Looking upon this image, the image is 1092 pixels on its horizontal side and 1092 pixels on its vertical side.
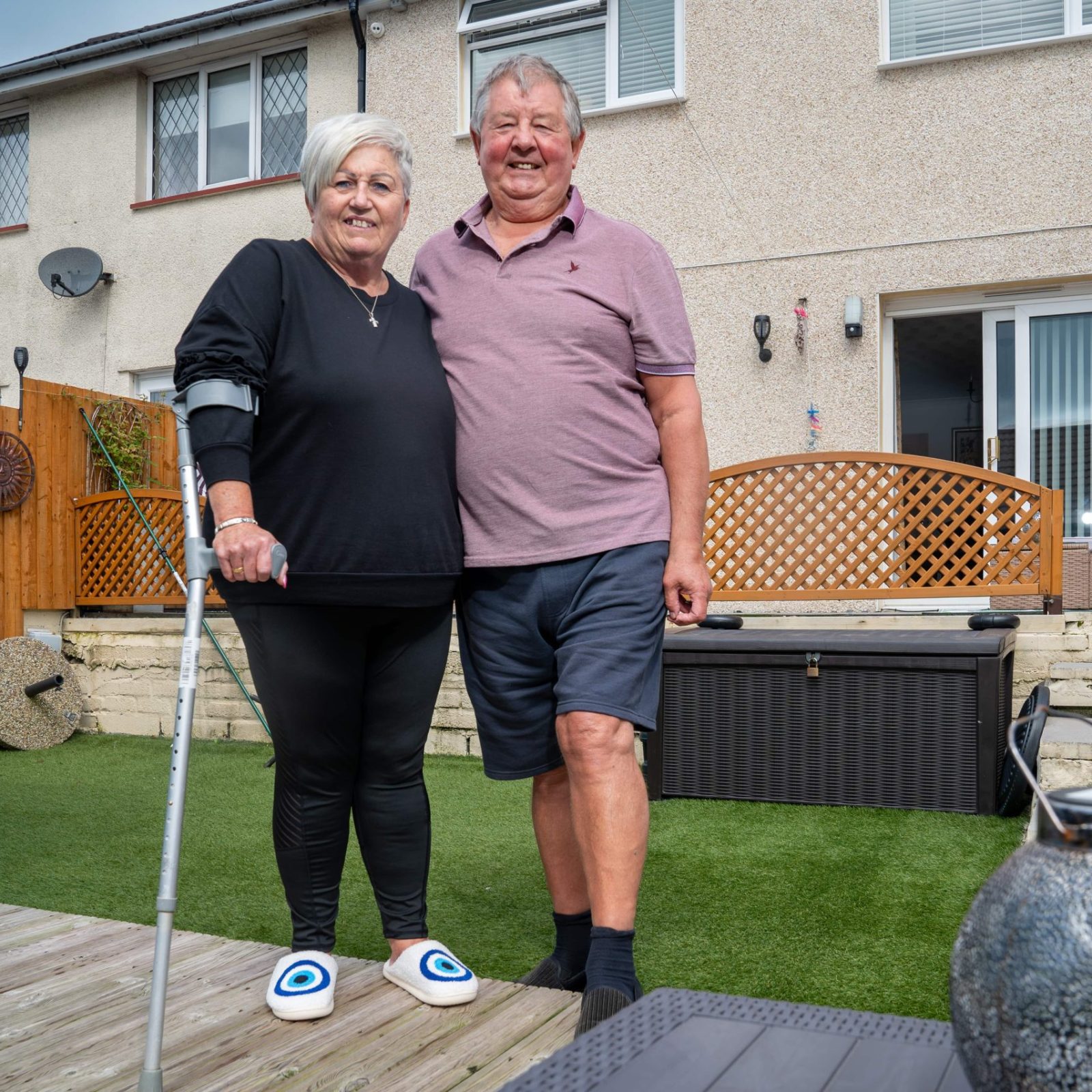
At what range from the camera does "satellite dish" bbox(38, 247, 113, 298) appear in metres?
10.2

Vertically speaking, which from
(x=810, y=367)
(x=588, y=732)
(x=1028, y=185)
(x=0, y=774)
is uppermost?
(x=1028, y=185)

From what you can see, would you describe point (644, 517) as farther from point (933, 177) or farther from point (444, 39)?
point (444, 39)

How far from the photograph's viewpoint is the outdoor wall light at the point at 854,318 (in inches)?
289

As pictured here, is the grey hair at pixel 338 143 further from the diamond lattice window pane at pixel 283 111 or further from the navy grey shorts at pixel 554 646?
the diamond lattice window pane at pixel 283 111

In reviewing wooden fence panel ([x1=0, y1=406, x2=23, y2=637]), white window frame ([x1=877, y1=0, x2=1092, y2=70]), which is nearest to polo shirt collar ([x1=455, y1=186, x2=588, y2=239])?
white window frame ([x1=877, y1=0, x2=1092, y2=70])

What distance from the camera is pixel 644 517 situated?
7.32 feet

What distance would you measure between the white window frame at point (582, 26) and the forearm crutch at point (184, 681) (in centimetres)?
632

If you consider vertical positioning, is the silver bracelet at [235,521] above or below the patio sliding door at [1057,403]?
below

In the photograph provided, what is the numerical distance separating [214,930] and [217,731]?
3877mm

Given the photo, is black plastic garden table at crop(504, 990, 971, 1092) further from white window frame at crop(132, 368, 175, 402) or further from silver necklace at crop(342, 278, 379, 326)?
white window frame at crop(132, 368, 175, 402)

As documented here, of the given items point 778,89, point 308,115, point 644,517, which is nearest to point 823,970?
point 644,517

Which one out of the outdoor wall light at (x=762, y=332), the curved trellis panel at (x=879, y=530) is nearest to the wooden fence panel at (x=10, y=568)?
the curved trellis panel at (x=879, y=530)

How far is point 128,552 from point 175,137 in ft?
15.2

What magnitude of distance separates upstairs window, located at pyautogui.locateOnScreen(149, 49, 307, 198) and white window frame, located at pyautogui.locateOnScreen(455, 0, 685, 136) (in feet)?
5.34
